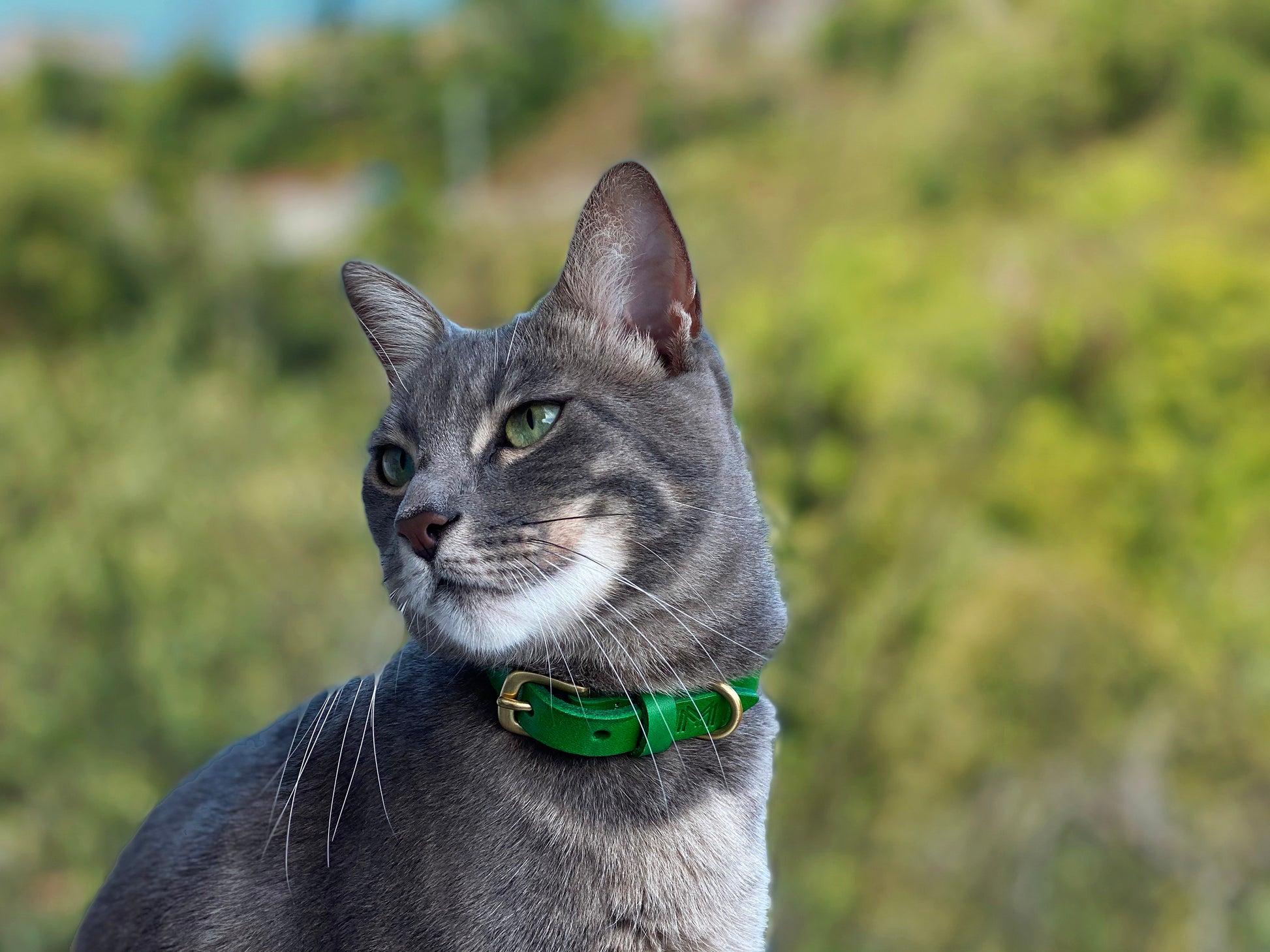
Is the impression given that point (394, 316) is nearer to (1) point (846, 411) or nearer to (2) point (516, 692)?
(2) point (516, 692)

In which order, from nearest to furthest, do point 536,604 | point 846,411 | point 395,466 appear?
point 536,604
point 395,466
point 846,411

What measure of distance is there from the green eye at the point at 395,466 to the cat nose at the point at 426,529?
118mm

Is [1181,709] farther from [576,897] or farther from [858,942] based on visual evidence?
[576,897]

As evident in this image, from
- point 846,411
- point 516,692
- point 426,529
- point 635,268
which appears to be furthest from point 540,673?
point 846,411

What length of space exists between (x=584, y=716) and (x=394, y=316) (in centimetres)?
40

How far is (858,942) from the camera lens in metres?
4.38

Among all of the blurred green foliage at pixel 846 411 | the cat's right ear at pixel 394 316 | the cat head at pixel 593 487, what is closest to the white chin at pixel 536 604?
the cat head at pixel 593 487

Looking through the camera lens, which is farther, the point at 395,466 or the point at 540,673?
the point at 395,466

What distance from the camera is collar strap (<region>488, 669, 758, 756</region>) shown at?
0.90 metres

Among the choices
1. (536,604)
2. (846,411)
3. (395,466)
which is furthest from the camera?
(846,411)

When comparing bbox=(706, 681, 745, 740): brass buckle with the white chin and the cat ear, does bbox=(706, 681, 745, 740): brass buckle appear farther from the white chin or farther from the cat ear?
the cat ear

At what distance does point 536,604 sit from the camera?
88 cm

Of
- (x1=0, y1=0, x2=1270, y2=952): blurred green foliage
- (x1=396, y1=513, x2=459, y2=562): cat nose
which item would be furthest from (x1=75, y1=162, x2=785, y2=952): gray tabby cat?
(x1=0, y1=0, x2=1270, y2=952): blurred green foliage

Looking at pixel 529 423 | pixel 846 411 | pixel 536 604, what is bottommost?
pixel 846 411
